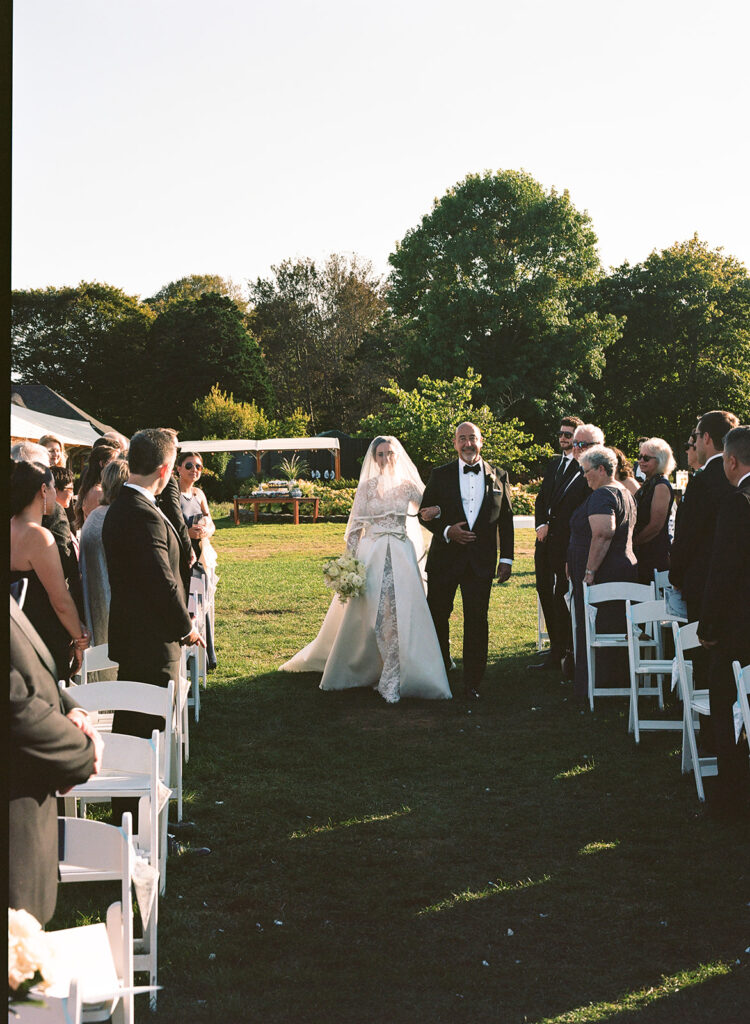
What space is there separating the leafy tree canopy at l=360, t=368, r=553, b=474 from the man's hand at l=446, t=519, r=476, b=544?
19.3 meters

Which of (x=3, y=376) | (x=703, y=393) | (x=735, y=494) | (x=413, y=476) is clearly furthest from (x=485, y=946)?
(x=703, y=393)

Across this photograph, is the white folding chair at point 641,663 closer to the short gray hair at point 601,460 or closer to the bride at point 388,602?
the short gray hair at point 601,460

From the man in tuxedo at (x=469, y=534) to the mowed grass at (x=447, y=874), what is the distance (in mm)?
743

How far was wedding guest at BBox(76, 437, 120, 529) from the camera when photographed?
6.84 meters

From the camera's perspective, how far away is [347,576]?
8.84 meters

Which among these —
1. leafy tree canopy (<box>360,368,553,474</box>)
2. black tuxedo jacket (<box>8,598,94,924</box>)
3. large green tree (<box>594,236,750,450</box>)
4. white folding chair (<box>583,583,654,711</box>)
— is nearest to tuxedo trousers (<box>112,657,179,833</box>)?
black tuxedo jacket (<box>8,598,94,924</box>)

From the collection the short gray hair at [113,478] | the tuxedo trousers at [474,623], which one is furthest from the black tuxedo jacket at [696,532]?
the short gray hair at [113,478]

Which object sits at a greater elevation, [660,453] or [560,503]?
[660,453]

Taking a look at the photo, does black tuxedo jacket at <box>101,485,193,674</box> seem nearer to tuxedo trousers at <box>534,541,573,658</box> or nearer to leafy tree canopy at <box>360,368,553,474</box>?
tuxedo trousers at <box>534,541,573,658</box>

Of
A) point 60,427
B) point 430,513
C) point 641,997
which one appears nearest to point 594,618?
point 430,513

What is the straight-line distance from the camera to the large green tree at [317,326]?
189 feet

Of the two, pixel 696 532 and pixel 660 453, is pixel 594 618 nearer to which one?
pixel 660 453

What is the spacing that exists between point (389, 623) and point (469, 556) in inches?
37.6

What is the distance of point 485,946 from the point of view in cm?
427
